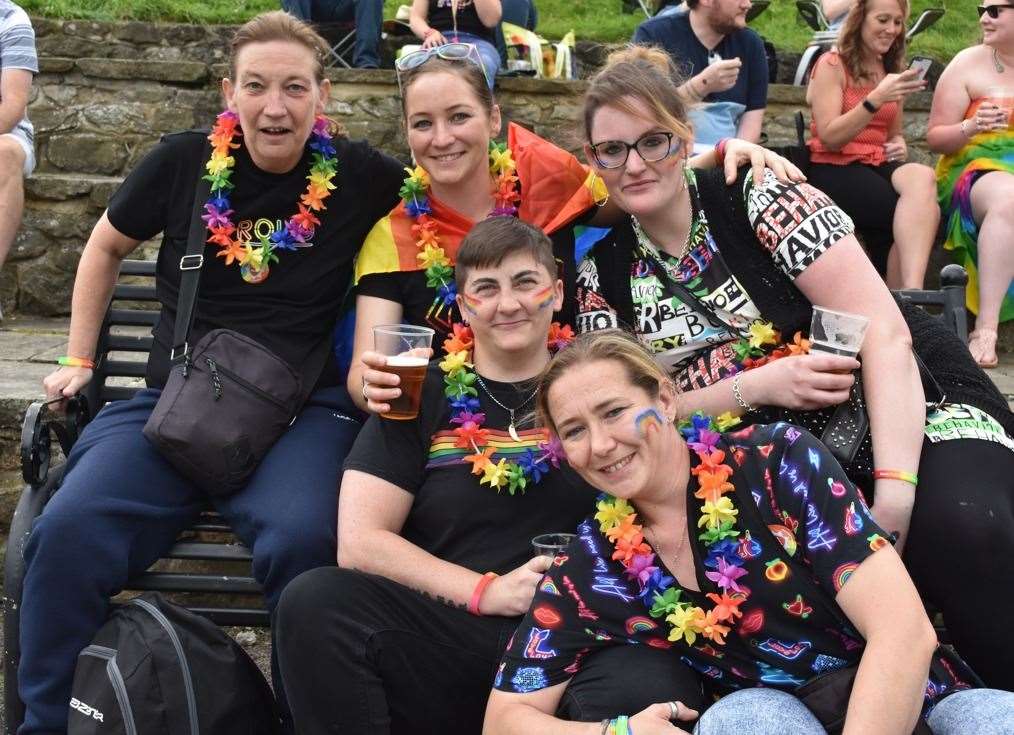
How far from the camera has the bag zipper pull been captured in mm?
3087

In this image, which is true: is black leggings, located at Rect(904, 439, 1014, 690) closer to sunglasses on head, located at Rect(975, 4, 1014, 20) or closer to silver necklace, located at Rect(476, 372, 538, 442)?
silver necklace, located at Rect(476, 372, 538, 442)

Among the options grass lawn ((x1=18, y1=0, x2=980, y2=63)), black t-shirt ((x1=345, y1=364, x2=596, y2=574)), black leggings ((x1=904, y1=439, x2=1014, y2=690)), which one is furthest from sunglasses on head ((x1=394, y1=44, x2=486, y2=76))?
grass lawn ((x1=18, y1=0, x2=980, y2=63))

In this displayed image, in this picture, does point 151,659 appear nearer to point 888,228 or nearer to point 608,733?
point 608,733

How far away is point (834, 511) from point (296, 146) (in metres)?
2.00

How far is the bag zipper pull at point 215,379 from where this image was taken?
3.09 metres

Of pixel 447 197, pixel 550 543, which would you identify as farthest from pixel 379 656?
pixel 447 197

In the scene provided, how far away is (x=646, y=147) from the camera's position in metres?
2.89

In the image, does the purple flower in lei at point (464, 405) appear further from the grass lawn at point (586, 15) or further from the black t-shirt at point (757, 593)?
the grass lawn at point (586, 15)

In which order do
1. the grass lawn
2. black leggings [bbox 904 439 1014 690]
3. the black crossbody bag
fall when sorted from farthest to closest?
the grass lawn < the black crossbody bag < black leggings [bbox 904 439 1014 690]

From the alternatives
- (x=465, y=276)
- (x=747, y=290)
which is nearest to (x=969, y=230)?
(x=747, y=290)

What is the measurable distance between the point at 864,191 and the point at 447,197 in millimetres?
2700

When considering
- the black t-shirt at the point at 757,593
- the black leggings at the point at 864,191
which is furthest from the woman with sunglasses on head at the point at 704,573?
the black leggings at the point at 864,191

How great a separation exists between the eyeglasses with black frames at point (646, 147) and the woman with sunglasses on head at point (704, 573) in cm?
68

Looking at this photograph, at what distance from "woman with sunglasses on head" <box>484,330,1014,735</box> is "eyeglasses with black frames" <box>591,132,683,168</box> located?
0.68 m
